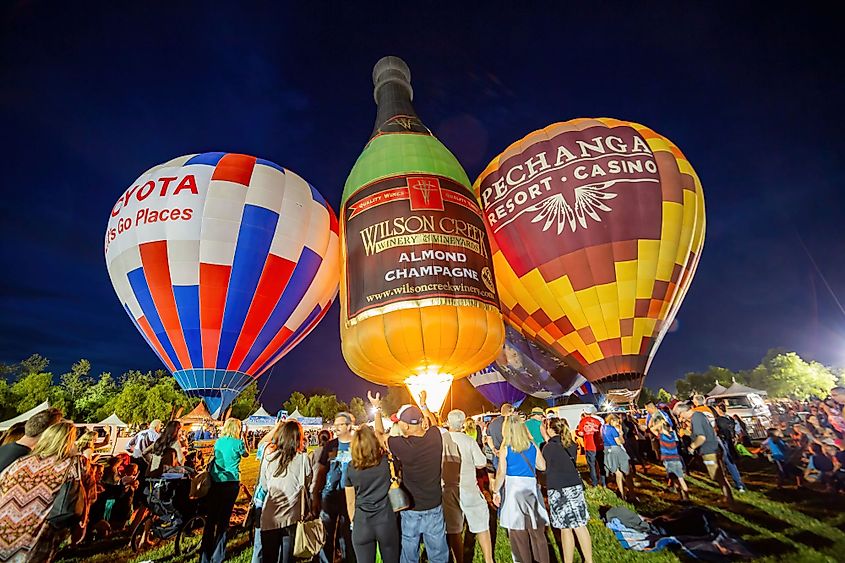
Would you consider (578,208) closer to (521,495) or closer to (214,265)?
(521,495)

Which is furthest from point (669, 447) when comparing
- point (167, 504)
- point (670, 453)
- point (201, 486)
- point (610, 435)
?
point (167, 504)

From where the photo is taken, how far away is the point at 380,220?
7.05 metres

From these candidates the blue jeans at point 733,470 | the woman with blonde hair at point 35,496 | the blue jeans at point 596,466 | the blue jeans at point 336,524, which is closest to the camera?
the woman with blonde hair at point 35,496

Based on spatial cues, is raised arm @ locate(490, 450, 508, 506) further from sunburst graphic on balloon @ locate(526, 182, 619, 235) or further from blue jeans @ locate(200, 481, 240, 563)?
sunburst graphic on balloon @ locate(526, 182, 619, 235)

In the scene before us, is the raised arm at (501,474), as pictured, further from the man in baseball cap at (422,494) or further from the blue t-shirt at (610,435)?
the blue t-shirt at (610,435)

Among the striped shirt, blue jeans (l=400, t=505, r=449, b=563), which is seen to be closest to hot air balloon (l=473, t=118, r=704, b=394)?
the striped shirt

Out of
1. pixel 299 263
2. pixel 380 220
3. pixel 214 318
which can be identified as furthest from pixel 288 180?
pixel 380 220

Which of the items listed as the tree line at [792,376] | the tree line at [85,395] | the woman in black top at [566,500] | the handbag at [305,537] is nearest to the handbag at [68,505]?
the handbag at [305,537]

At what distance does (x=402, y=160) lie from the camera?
7832mm

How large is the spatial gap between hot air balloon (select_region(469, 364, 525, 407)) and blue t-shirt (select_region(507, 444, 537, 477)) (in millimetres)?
15126

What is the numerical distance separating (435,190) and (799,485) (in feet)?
A: 23.8

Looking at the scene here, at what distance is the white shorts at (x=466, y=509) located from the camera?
3.97 metres

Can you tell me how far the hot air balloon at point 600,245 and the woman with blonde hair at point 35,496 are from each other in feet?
26.6

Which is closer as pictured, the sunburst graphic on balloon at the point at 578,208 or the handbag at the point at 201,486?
the handbag at the point at 201,486
